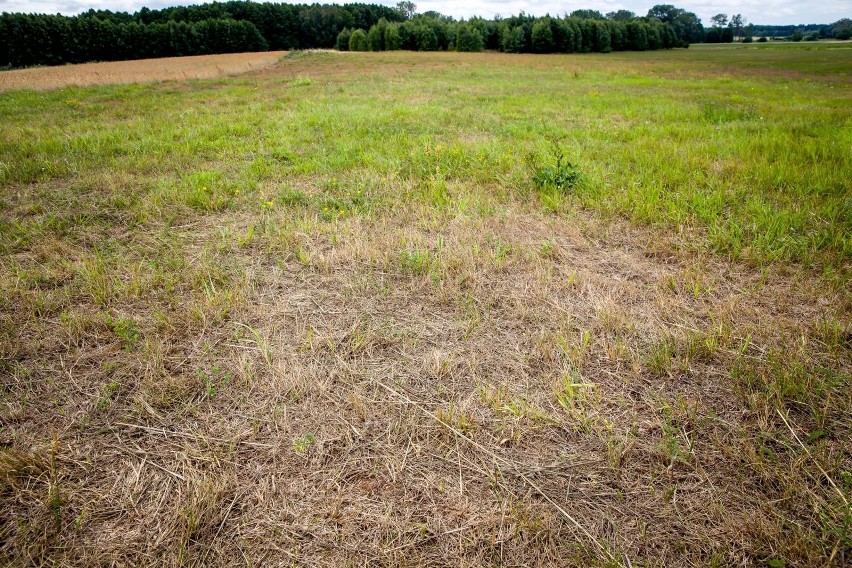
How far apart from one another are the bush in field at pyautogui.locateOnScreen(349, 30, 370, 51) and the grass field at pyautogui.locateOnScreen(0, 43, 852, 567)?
68.1m

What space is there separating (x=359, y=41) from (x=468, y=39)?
1721cm

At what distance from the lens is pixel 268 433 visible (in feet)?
7.28

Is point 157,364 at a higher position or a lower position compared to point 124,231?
lower

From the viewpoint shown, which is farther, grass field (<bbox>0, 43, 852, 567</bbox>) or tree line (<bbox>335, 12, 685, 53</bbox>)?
tree line (<bbox>335, 12, 685, 53</bbox>)

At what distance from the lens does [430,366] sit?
269 centimetres

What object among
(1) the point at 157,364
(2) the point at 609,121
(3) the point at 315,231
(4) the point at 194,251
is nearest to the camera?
(1) the point at 157,364

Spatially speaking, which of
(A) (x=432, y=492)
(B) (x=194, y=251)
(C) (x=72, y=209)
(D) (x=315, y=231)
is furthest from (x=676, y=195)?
(C) (x=72, y=209)

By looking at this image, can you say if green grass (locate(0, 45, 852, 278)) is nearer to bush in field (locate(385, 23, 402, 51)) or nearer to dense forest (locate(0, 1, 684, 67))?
dense forest (locate(0, 1, 684, 67))

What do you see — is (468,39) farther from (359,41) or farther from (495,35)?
(359,41)

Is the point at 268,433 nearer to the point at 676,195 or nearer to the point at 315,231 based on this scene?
the point at 315,231

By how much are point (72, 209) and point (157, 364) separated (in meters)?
3.77

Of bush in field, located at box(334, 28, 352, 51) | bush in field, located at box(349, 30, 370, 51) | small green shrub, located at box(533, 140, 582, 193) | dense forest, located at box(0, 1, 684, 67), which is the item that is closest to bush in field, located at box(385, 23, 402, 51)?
dense forest, located at box(0, 1, 684, 67)

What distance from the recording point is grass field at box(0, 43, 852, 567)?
5.79 ft

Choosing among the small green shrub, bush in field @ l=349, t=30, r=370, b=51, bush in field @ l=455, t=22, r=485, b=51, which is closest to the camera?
the small green shrub
